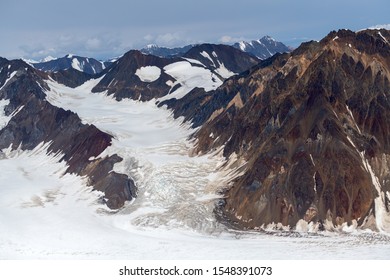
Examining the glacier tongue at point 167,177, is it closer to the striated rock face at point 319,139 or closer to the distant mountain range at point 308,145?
the distant mountain range at point 308,145

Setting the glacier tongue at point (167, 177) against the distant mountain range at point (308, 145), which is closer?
the distant mountain range at point (308, 145)

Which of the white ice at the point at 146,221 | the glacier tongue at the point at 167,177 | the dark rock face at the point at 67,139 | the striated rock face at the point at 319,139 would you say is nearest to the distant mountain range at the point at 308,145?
the striated rock face at the point at 319,139

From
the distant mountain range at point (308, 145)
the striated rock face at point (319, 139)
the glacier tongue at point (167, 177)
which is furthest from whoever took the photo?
the glacier tongue at point (167, 177)

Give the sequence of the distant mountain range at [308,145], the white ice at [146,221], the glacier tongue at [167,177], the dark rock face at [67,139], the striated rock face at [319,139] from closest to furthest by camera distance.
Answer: the white ice at [146,221], the distant mountain range at [308,145], the striated rock face at [319,139], the glacier tongue at [167,177], the dark rock face at [67,139]

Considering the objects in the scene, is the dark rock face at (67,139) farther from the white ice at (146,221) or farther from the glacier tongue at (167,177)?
the glacier tongue at (167,177)

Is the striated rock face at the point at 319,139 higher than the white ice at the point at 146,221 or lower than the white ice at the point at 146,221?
higher

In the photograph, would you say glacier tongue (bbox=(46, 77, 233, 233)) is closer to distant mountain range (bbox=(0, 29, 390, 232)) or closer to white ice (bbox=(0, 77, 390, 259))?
white ice (bbox=(0, 77, 390, 259))

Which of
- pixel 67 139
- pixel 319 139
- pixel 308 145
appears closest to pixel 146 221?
pixel 308 145

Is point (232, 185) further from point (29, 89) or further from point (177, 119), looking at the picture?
point (29, 89)
